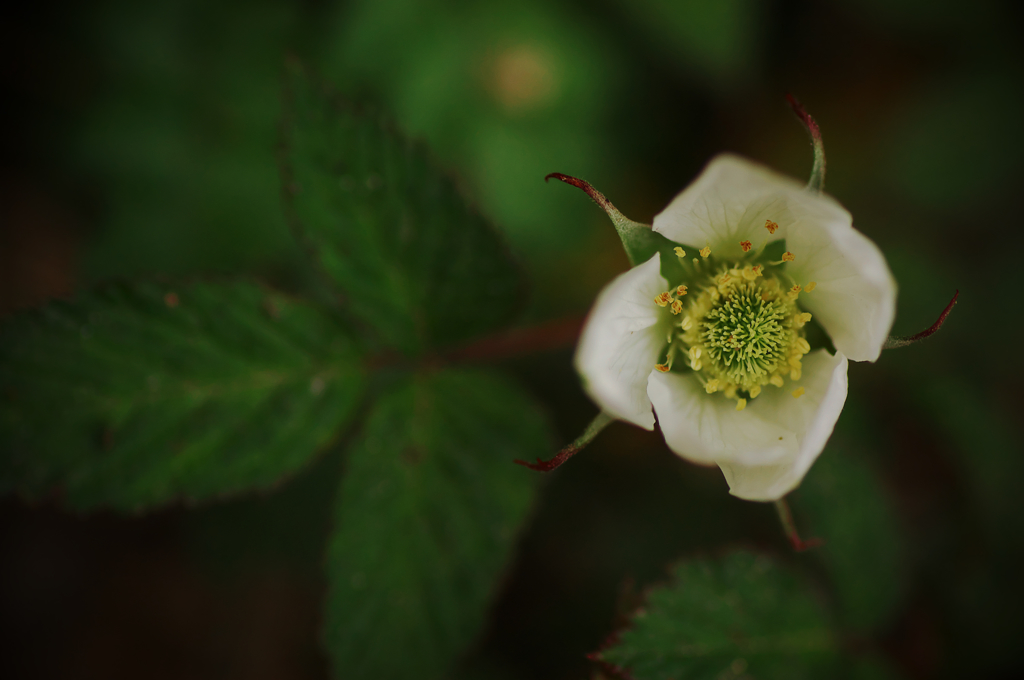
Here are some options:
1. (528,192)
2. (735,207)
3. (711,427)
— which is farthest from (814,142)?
(528,192)

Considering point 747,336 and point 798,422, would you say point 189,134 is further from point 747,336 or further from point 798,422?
point 798,422

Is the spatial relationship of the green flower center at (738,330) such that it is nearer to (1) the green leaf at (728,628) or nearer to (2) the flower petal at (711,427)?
(2) the flower petal at (711,427)

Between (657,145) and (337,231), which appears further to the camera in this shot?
(657,145)

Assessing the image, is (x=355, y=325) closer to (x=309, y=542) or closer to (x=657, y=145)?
(x=309, y=542)

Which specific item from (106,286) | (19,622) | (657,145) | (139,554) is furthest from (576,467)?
(19,622)

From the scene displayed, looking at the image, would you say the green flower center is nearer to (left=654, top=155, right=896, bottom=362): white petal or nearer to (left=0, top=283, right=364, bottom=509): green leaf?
(left=654, top=155, right=896, bottom=362): white petal

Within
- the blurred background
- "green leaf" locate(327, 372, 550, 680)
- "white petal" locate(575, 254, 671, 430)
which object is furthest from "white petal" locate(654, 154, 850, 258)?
the blurred background

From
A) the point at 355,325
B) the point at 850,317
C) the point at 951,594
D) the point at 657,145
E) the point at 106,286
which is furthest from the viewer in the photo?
the point at 657,145
